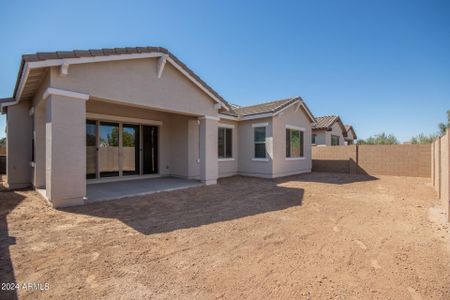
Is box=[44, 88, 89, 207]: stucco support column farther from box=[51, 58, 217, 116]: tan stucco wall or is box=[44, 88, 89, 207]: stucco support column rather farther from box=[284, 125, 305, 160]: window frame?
box=[284, 125, 305, 160]: window frame

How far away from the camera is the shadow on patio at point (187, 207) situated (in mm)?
4926

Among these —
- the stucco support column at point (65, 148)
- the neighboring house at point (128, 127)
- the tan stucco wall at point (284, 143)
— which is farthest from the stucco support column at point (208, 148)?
the stucco support column at point (65, 148)

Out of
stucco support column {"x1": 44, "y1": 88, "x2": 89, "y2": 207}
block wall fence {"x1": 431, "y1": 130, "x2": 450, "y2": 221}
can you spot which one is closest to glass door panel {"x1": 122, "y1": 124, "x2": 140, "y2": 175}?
stucco support column {"x1": 44, "y1": 88, "x2": 89, "y2": 207}

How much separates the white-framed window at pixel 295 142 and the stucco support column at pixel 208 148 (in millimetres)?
5494

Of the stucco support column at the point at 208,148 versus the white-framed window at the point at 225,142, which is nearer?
the stucco support column at the point at 208,148

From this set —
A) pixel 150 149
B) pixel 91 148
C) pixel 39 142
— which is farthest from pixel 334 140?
pixel 39 142

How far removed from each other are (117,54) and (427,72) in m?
15.9

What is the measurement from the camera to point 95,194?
7078mm

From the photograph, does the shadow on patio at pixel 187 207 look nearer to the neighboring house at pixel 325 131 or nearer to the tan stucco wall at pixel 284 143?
the tan stucco wall at pixel 284 143

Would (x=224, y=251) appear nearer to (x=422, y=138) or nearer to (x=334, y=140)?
(x=334, y=140)

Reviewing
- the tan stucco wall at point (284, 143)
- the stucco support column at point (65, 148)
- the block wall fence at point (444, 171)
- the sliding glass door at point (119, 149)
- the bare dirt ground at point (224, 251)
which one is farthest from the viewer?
the tan stucco wall at point (284, 143)

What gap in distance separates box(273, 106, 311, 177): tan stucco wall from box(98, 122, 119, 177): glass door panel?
7.90 meters

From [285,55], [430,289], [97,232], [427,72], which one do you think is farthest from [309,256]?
[427,72]

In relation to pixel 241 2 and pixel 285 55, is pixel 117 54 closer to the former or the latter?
pixel 241 2
